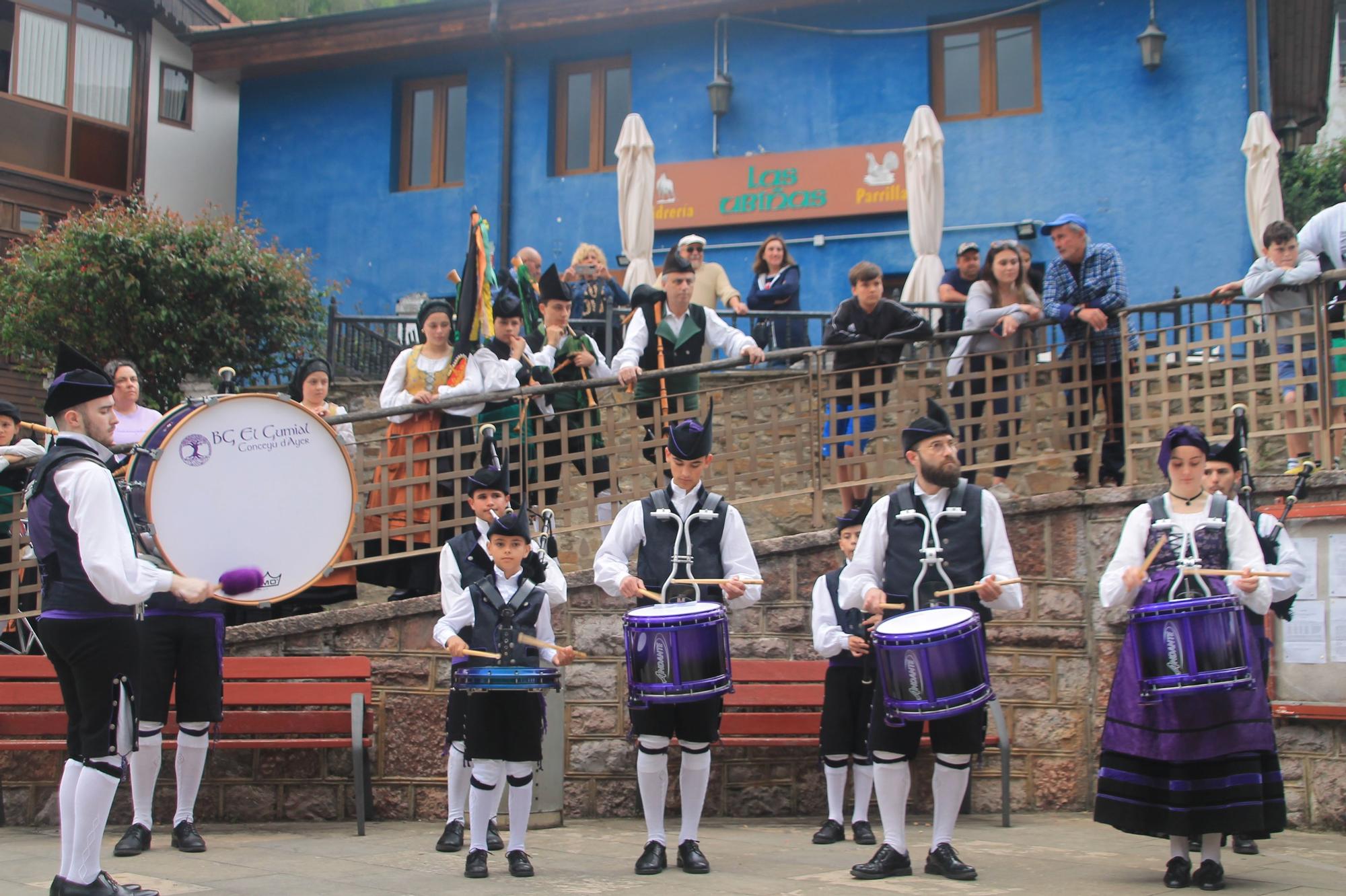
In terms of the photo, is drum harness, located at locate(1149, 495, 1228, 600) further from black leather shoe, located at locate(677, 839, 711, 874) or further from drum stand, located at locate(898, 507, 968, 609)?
black leather shoe, located at locate(677, 839, 711, 874)

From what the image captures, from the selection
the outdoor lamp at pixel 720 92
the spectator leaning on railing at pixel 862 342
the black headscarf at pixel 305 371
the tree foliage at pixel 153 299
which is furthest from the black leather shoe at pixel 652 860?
the outdoor lamp at pixel 720 92

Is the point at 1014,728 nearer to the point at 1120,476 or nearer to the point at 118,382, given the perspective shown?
the point at 1120,476

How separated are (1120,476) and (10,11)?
16253mm

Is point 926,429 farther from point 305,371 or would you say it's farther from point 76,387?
point 305,371

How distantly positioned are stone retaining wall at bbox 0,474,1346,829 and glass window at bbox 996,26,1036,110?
381 inches

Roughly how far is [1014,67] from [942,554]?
12.3 metres

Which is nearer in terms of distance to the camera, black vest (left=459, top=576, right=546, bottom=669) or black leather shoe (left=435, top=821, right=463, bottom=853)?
black vest (left=459, top=576, right=546, bottom=669)

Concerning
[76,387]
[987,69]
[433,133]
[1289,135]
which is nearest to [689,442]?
[76,387]

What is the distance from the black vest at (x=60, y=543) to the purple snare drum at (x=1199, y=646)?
4025 mm

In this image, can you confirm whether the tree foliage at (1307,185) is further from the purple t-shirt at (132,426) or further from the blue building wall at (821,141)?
the purple t-shirt at (132,426)

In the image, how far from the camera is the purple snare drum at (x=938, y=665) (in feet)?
18.0

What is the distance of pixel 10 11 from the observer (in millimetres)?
18703

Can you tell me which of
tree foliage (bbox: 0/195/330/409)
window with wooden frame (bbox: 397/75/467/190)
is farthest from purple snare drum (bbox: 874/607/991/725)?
window with wooden frame (bbox: 397/75/467/190)

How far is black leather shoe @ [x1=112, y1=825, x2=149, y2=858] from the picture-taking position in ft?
21.5
